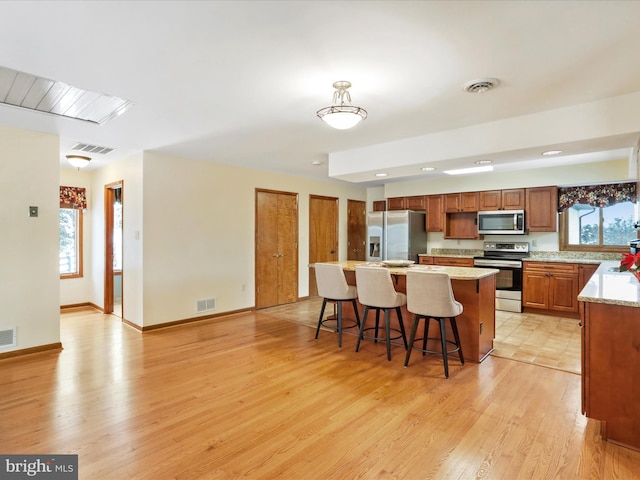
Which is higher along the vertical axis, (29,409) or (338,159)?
(338,159)

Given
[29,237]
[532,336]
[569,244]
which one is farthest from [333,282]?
[569,244]

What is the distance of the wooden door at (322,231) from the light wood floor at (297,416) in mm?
3162

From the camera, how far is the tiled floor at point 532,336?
→ 11.5ft

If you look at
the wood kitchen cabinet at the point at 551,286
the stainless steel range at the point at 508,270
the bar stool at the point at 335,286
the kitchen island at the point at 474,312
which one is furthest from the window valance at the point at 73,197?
the wood kitchen cabinet at the point at 551,286

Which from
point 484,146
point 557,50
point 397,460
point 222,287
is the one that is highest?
point 557,50

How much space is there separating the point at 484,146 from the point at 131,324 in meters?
5.01

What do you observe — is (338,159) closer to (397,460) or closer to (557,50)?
(557,50)

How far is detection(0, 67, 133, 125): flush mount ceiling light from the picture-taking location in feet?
8.18

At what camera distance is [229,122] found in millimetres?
3396

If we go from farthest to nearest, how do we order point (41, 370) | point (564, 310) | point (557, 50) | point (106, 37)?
point (564, 310), point (41, 370), point (557, 50), point (106, 37)

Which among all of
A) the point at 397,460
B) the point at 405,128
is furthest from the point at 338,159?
the point at 397,460

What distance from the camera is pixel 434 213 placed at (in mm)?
6641

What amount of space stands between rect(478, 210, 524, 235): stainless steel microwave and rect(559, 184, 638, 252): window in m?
0.67

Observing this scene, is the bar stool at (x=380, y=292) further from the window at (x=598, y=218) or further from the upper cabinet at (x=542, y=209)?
the window at (x=598, y=218)
